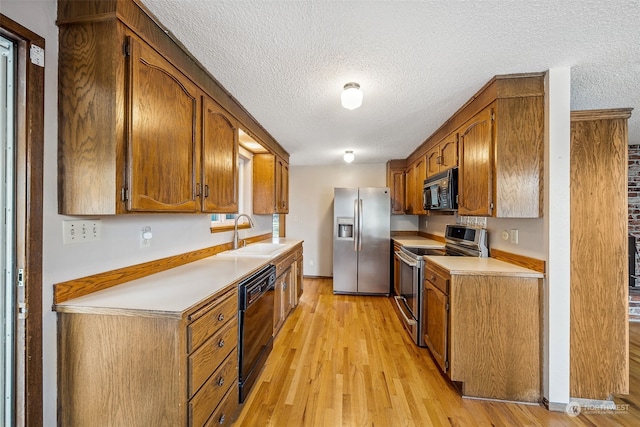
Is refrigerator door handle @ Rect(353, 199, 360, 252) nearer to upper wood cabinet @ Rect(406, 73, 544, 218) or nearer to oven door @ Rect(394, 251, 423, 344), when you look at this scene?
oven door @ Rect(394, 251, 423, 344)

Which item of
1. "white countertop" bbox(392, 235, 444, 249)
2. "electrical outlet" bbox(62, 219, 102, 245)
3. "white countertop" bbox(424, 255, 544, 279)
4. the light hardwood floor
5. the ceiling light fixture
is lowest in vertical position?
the light hardwood floor

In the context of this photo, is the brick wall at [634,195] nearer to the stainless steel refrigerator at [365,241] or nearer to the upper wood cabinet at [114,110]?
the stainless steel refrigerator at [365,241]

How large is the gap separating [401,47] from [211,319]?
5.93 ft

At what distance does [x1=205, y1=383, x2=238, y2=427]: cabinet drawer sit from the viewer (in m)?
1.33

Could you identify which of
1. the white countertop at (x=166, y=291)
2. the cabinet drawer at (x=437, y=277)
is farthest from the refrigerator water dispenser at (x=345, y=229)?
the white countertop at (x=166, y=291)

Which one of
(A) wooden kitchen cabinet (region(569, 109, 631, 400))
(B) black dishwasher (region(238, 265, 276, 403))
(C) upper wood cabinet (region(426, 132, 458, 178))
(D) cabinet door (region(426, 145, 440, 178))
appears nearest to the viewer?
(B) black dishwasher (region(238, 265, 276, 403))

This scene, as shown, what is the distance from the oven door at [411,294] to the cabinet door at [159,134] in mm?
2077

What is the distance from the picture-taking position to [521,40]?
1.46 m

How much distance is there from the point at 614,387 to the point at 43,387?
10.6 feet

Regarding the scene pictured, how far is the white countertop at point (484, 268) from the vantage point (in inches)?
71.9

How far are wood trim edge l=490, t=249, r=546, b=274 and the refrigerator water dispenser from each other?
209 cm

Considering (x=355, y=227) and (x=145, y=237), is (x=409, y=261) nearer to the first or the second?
(x=355, y=227)

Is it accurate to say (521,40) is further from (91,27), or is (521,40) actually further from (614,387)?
(614,387)

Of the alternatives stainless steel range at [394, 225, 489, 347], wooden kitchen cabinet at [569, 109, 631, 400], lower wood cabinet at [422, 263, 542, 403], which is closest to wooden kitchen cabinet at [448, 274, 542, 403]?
lower wood cabinet at [422, 263, 542, 403]
